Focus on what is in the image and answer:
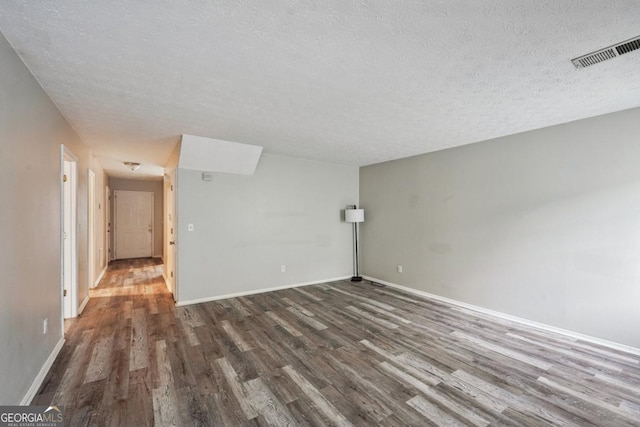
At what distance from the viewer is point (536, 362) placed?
2592 mm

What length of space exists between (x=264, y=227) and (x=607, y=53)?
4378 millimetres

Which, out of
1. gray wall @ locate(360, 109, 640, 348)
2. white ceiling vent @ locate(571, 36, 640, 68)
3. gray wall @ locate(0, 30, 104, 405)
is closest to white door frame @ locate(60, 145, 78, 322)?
gray wall @ locate(0, 30, 104, 405)

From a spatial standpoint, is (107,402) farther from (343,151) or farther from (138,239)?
(138,239)

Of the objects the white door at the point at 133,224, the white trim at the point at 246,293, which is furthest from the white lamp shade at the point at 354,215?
the white door at the point at 133,224

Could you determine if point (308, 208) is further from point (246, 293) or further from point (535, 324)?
point (535, 324)

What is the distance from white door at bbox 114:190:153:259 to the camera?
8219 mm

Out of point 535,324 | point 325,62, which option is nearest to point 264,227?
point 325,62

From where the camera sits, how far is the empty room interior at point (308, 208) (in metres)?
1.65

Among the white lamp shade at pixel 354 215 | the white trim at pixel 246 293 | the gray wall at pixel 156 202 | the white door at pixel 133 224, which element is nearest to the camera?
the white trim at pixel 246 293

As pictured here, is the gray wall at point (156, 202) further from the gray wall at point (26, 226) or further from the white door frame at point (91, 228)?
the gray wall at point (26, 226)

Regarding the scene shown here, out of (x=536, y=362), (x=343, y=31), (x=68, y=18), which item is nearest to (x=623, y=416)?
(x=536, y=362)

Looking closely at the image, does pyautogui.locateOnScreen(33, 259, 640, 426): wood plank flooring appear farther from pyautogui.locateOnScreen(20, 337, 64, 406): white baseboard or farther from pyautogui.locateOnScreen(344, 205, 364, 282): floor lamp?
pyautogui.locateOnScreen(344, 205, 364, 282): floor lamp

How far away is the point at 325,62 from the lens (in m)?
1.91

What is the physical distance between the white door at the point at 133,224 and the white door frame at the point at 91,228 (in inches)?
141
